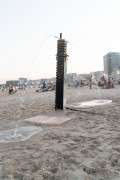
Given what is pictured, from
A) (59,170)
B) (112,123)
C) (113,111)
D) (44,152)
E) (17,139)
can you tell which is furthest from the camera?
(113,111)

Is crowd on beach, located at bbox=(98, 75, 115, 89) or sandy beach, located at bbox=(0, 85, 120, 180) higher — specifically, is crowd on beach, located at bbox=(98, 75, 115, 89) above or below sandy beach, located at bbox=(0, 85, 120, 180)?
above

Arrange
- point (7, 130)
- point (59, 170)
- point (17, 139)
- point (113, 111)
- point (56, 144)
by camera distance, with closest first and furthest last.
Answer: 1. point (59, 170)
2. point (56, 144)
3. point (17, 139)
4. point (7, 130)
5. point (113, 111)

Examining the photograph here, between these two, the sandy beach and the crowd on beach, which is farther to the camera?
the crowd on beach

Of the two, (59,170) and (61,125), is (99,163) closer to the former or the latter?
(59,170)

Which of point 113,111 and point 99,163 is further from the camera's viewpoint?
point 113,111

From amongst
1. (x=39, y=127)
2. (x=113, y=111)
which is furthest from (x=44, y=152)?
(x=113, y=111)

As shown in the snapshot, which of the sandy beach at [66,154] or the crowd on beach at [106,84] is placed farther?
the crowd on beach at [106,84]

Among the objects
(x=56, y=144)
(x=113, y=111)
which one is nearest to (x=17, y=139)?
(x=56, y=144)

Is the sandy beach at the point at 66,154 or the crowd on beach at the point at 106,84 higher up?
the crowd on beach at the point at 106,84

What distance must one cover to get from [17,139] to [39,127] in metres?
1.49

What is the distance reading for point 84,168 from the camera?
4.86 m

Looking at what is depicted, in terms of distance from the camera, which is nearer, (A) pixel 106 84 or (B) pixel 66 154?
(B) pixel 66 154

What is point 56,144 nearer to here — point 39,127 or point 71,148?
point 71,148

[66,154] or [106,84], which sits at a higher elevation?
[106,84]
